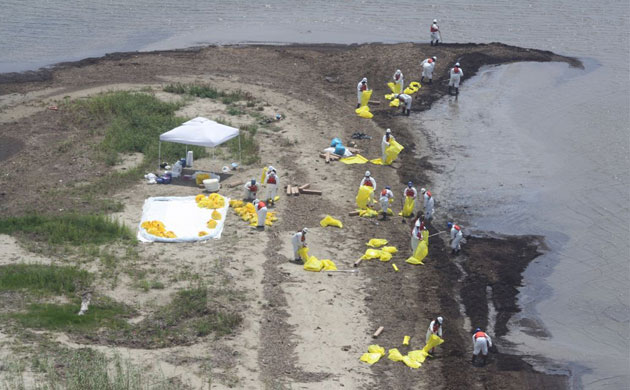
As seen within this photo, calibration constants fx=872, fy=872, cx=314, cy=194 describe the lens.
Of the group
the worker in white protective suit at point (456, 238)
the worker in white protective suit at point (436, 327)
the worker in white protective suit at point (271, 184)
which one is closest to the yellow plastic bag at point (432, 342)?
the worker in white protective suit at point (436, 327)

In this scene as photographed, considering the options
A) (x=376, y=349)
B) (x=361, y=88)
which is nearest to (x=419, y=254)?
(x=376, y=349)

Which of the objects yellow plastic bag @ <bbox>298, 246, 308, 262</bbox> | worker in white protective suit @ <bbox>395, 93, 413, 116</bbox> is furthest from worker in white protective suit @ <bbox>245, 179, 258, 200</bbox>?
worker in white protective suit @ <bbox>395, 93, 413, 116</bbox>

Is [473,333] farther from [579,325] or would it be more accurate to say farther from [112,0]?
[112,0]

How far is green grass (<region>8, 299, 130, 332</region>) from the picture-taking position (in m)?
20.0

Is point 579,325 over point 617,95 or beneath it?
beneath

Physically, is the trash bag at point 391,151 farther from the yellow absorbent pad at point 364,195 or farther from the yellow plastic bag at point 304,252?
the yellow plastic bag at point 304,252

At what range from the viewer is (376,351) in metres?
20.7

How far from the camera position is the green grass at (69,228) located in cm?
2430

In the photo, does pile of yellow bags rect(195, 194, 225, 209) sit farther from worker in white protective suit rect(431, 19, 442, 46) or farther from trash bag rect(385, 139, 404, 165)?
worker in white protective suit rect(431, 19, 442, 46)

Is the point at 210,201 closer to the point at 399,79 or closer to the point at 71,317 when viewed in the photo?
the point at 71,317

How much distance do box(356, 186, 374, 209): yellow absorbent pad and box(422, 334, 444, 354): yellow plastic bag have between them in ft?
24.8

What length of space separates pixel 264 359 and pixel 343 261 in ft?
18.1

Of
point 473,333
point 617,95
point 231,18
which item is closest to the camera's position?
point 473,333

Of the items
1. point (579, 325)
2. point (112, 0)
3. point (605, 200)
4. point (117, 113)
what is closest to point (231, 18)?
point (112, 0)
